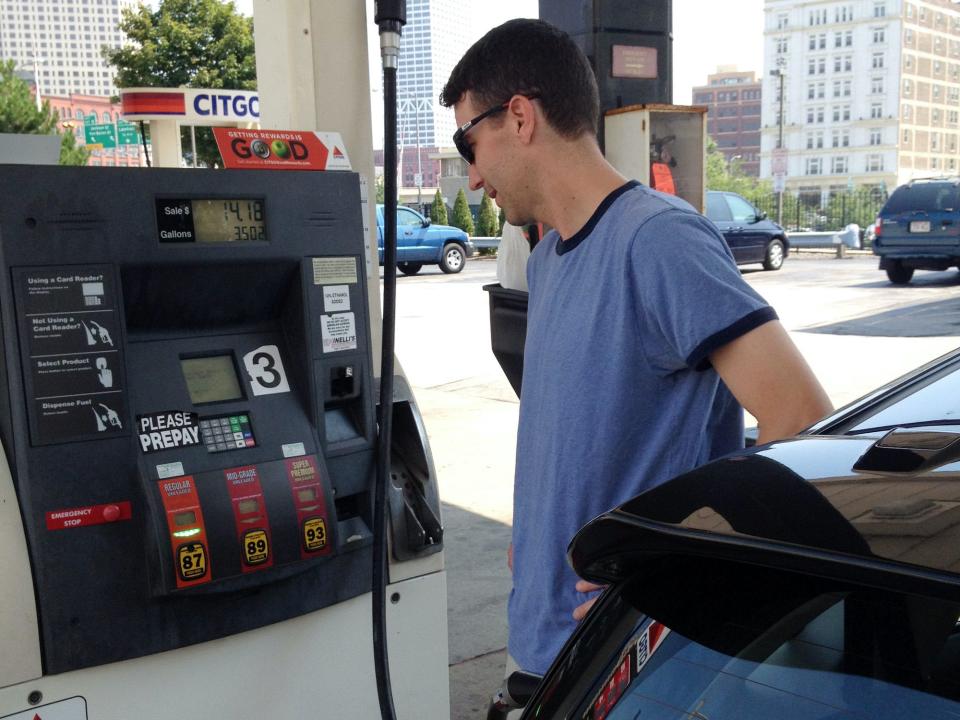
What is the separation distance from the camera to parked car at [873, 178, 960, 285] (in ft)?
52.8

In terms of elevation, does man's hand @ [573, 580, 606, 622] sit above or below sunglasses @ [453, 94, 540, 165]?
below

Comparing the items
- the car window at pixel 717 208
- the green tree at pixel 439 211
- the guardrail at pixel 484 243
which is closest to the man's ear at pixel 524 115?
the car window at pixel 717 208

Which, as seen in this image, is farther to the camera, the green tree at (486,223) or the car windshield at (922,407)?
the green tree at (486,223)

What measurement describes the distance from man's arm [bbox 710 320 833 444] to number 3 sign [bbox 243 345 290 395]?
3.49ft

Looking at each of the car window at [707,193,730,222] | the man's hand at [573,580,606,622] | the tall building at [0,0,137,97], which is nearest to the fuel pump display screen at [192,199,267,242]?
the man's hand at [573,580,606,622]

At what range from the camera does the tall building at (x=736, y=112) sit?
146125 mm

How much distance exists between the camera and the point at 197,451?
2.10 metres

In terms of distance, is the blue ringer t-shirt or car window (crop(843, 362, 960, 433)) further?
the blue ringer t-shirt

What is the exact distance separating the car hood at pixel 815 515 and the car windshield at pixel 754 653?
0.05m

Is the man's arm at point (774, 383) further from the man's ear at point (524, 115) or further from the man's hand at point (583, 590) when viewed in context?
the man's ear at point (524, 115)

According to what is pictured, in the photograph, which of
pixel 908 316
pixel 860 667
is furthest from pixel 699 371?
pixel 908 316

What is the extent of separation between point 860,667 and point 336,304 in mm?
1499

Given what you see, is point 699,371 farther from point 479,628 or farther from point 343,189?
point 479,628

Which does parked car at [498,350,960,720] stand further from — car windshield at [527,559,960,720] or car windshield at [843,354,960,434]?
car windshield at [843,354,960,434]
